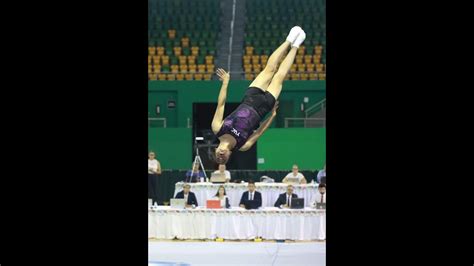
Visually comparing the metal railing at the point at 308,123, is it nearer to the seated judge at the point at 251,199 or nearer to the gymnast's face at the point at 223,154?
the seated judge at the point at 251,199

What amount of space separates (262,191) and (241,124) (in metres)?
5.06

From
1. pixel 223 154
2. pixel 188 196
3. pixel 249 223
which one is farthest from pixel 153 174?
pixel 223 154

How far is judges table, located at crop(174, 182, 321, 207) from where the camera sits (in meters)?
12.5

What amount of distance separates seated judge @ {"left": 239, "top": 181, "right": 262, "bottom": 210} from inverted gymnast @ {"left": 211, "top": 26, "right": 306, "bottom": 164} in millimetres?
3677

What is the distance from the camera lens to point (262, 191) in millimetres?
12555

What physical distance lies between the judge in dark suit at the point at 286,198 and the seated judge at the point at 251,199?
351 millimetres

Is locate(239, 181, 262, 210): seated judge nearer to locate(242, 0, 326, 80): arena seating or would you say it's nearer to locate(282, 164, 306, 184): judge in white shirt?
locate(282, 164, 306, 184): judge in white shirt

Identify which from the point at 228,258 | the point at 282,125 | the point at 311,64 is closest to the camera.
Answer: the point at 228,258

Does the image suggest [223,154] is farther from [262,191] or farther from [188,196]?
[262,191]
